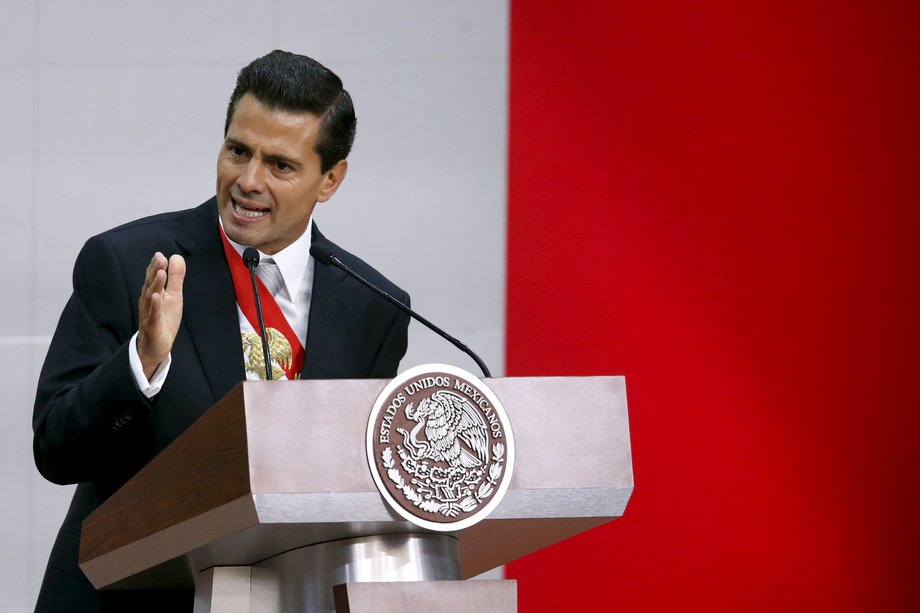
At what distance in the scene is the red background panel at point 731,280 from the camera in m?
2.64

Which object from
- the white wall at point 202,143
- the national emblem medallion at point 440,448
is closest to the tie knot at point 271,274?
the national emblem medallion at point 440,448

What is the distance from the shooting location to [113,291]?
1.60 m

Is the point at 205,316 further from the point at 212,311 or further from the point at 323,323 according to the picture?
the point at 323,323

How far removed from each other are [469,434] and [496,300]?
1664mm

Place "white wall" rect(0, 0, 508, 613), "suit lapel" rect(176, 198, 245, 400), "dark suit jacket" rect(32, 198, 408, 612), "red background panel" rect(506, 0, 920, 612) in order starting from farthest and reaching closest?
"white wall" rect(0, 0, 508, 613)
"red background panel" rect(506, 0, 920, 612)
"suit lapel" rect(176, 198, 245, 400)
"dark suit jacket" rect(32, 198, 408, 612)

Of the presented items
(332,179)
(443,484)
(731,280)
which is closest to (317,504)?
(443,484)

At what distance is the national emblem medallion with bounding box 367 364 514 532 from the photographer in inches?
41.6

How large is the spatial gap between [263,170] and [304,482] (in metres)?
0.82

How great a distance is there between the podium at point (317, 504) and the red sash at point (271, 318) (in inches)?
15.6

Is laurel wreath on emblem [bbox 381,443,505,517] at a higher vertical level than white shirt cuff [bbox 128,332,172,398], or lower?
lower

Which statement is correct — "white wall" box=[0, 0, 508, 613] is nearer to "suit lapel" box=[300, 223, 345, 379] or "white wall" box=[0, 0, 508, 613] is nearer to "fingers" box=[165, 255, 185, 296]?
"suit lapel" box=[300, 223, 345, 379]

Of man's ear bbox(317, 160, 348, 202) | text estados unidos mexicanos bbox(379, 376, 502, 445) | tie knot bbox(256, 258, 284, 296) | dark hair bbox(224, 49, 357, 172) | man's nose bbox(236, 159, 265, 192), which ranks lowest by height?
text estados unidos mexicanos bbox(379, 376, 502, 445)

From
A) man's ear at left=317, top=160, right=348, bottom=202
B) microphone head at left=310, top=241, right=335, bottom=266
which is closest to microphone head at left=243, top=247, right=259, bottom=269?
microphone head at left=310, top=241, right=335, bottom=266

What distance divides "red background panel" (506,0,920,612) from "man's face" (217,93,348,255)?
3.41ft
